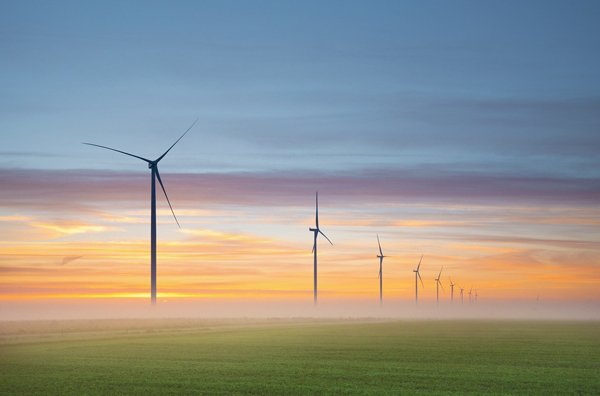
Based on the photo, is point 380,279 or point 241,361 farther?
point 380,279

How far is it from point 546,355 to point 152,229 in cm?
5192

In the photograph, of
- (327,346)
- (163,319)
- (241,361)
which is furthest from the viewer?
(163,319)

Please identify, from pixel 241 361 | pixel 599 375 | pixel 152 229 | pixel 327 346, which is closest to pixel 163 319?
pixel 152 229

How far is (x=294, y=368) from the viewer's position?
40406mm

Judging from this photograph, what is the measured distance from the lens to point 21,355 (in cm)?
4953

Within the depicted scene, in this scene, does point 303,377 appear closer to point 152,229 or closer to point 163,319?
point 152,229

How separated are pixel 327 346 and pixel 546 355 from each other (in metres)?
17.3

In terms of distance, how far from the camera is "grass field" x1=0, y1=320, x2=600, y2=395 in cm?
3177

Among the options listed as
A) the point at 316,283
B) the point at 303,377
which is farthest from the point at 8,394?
the point at 316,283

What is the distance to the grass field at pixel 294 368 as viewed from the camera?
1251 inches

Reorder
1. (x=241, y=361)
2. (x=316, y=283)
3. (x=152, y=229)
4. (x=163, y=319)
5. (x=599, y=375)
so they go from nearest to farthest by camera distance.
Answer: (x=599, y=375)
(x=241, y=361)
(x=152, y=229)
(x=163, y=319)
(x=316, y=283)

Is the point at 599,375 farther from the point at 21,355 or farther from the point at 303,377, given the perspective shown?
the point at 21,355

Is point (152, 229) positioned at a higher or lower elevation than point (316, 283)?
higher

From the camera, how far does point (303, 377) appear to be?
118 feet
